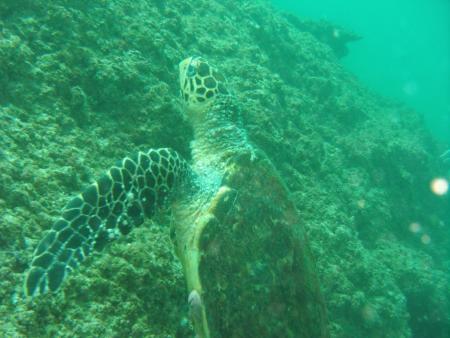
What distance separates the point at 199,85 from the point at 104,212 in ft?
6.63

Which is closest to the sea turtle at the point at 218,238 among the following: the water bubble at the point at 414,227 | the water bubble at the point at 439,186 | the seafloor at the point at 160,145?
the seafloor at the point at 160,145

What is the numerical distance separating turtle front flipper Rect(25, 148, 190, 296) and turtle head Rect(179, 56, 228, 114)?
1.18 metres

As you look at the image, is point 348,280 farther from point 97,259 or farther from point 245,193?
point 97,259

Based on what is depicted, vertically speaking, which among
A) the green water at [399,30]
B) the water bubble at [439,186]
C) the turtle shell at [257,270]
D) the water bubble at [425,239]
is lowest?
the turtle shell at [257,270]

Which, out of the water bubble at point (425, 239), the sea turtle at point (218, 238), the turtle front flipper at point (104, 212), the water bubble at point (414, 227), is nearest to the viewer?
the turtle front flipper at point (104, 212)

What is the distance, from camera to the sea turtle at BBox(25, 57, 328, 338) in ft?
6.60

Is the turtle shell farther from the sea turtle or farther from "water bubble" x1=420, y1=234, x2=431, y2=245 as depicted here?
"water bubble" x1=420, y1=234, x2=431, y2=245

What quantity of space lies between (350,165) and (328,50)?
693 cm

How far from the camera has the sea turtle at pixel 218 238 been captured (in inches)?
79.2

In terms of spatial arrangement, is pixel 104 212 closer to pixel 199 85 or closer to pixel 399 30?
pixel 199 85

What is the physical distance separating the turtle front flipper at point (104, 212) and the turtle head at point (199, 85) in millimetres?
1180

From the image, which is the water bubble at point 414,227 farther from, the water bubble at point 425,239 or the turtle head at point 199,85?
the turtle head at point 199,85

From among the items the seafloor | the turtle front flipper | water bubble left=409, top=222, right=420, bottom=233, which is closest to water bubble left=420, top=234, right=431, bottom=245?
the seafloor

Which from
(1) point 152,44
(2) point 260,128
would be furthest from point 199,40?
(2) point 260,128
